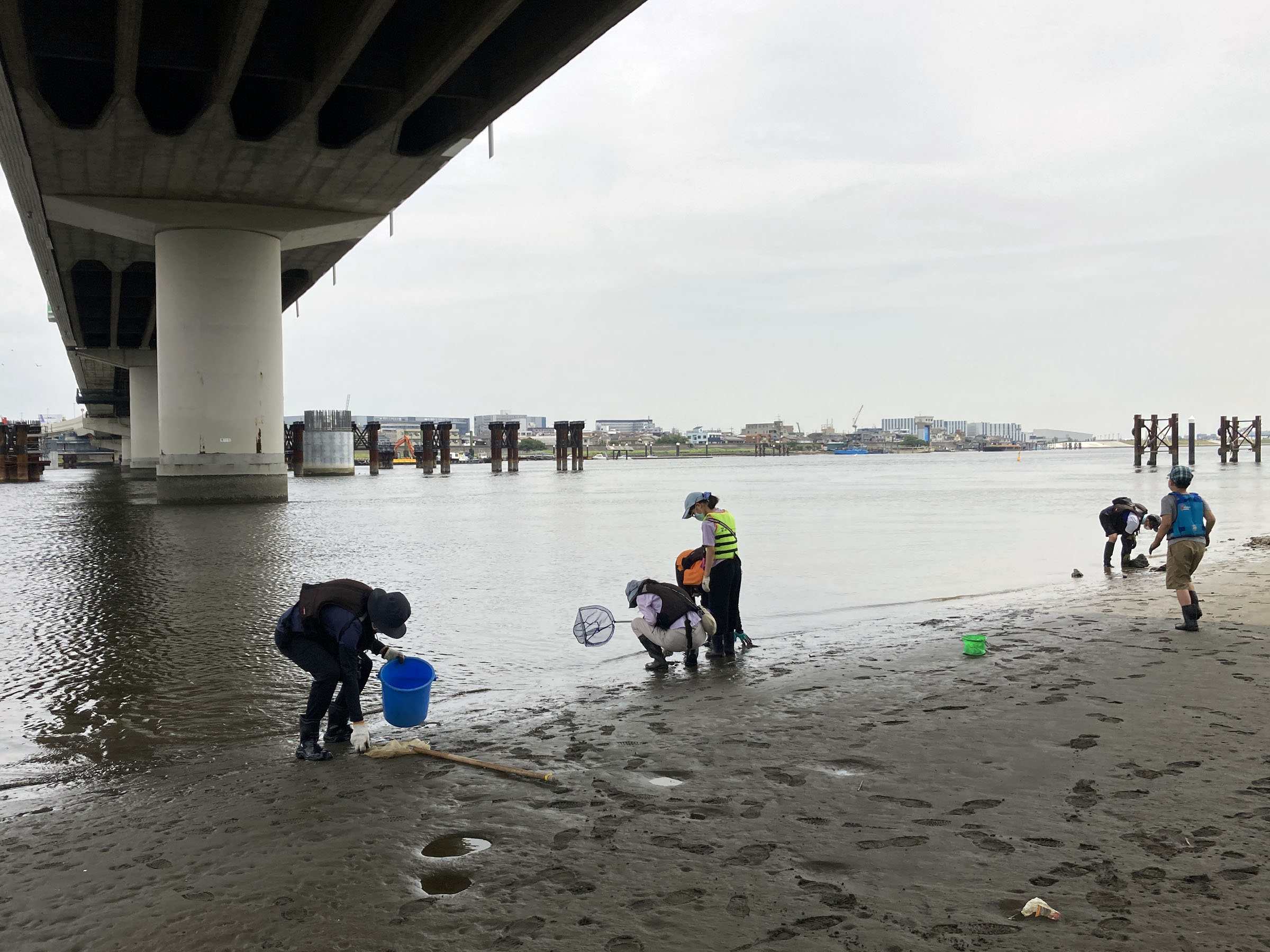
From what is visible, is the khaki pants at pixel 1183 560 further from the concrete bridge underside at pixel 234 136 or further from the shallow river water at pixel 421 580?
the concrete bridge underside at pixel 234 136

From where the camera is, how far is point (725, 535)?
30.1 feet

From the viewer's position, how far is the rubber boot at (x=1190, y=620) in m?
9.90

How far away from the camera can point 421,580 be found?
16172 millimetres

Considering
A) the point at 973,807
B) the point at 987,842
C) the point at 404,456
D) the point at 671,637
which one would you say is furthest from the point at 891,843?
the point at 404,456

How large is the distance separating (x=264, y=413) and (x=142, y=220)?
7.20 m

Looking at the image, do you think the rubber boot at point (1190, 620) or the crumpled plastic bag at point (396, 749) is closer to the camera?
the crumpled plastic bag at point (396, 749)

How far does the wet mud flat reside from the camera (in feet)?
12.5

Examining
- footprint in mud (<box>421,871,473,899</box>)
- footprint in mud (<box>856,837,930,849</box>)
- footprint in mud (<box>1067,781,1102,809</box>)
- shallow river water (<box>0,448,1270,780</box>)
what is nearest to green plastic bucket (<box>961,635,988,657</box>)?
shallow river water (<box>0,448,1270,780</box>)

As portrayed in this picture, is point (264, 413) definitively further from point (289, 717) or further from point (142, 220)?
point (289, 717)

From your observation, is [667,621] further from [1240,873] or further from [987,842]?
[1240,873]

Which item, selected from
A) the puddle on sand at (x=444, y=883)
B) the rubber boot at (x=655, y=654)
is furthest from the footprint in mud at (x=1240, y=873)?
the rubber boot at (x=655, y=654)

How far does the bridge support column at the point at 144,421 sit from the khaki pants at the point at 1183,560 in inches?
2673

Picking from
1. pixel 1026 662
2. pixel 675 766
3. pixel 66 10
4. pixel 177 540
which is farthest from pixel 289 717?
pixel 66 10

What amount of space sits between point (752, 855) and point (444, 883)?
1.44 m
